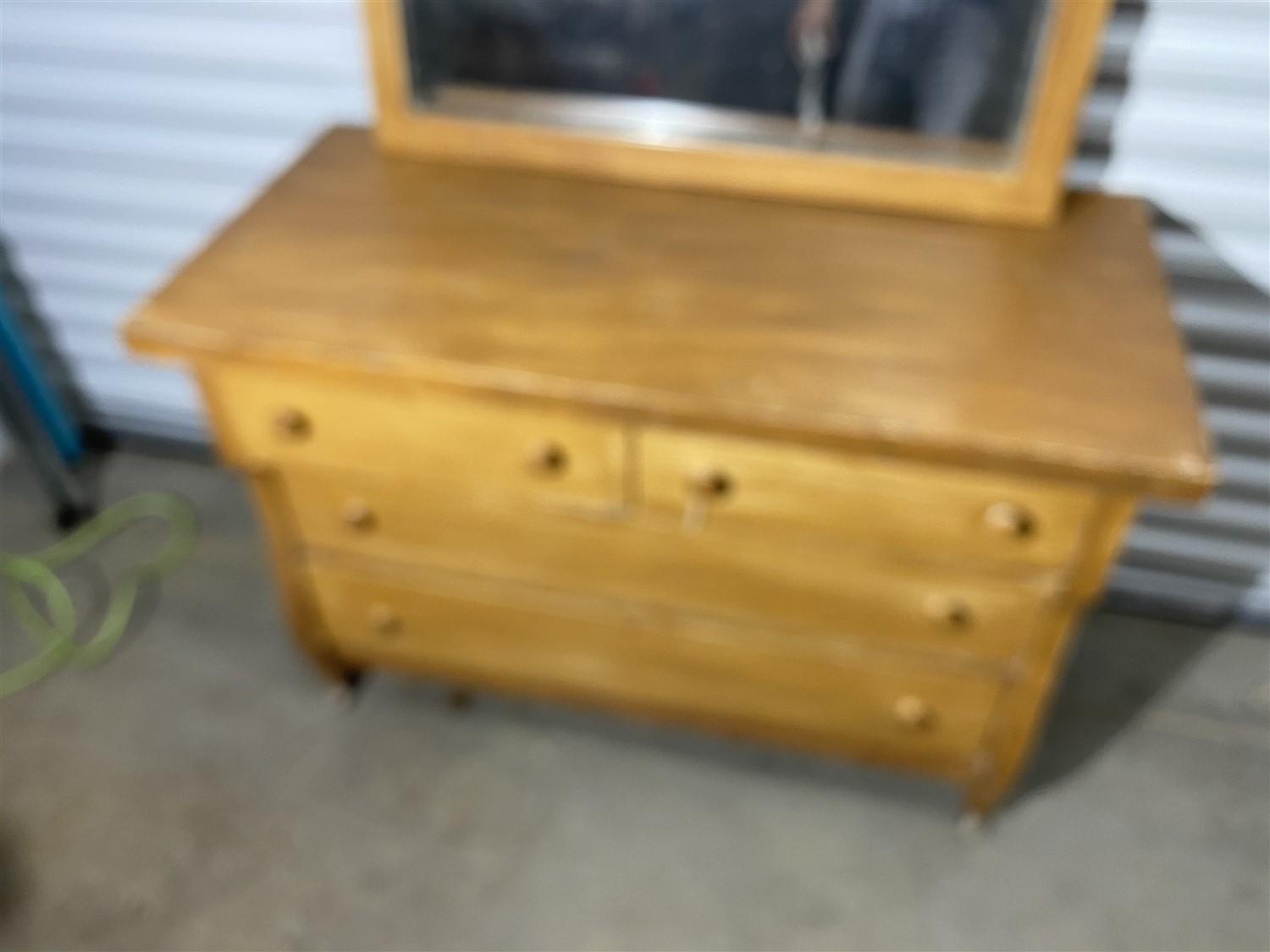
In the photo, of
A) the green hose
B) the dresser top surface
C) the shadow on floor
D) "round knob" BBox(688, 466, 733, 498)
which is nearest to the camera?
the dresser top surface

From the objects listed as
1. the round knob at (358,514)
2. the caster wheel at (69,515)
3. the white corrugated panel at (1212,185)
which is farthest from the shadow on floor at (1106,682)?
the caster wheel at (69,515)

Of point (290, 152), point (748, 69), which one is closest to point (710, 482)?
point (748, 69)

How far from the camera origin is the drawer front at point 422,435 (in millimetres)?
1187

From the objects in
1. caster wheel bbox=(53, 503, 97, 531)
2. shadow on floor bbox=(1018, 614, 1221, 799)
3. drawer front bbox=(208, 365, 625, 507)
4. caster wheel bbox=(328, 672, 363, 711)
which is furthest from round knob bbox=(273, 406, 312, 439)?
shadow on floor bbox=(1018, 614, 1221, 799)

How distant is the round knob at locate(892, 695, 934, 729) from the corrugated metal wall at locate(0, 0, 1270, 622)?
72cm

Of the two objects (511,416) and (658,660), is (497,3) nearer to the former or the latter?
(511,416)

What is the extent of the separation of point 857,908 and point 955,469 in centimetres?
81

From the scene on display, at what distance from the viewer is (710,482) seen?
1174 mm

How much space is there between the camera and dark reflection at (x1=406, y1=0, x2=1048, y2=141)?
1.31 m

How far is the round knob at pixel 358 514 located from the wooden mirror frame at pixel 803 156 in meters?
0.52

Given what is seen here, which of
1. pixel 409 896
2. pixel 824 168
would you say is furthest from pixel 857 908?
pixel 824 168

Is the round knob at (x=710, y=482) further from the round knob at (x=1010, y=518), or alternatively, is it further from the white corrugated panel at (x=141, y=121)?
the white corrugated panel at (x=141, y=121)

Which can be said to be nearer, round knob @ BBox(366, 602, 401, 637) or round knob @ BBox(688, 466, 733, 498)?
round knob @ BBox(688, 466, 733, 498)

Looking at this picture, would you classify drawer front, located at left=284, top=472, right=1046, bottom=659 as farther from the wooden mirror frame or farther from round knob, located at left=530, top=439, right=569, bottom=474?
the wooden mirror frame
